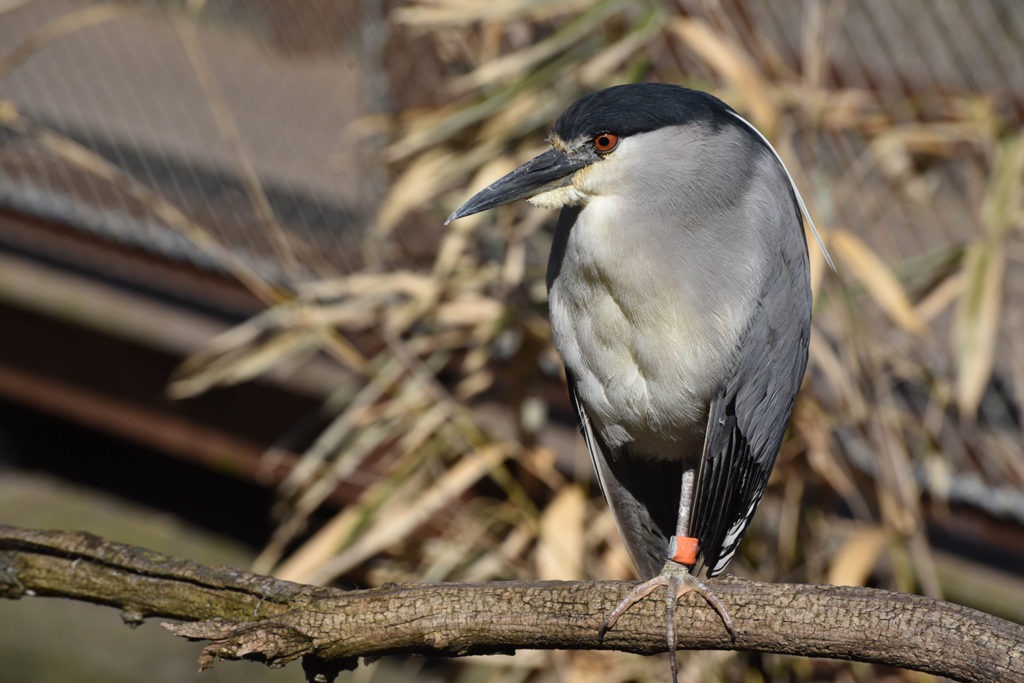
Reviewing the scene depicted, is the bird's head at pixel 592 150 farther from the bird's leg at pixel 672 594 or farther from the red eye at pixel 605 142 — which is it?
the bird's leg at pixel 672 594

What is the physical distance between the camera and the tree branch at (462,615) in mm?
1293

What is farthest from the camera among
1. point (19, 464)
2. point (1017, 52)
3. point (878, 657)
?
point (19, 464)

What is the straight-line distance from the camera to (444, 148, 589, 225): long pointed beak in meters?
1.61

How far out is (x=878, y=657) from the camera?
4.33 feet

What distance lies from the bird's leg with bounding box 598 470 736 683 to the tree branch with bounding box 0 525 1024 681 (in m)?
0.01

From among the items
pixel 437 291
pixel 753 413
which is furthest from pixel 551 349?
pixel 753 413

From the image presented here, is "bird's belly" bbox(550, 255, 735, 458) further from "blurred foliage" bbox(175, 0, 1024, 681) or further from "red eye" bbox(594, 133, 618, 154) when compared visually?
"blurred foliage" bbox(175, 0, 1024, 681)

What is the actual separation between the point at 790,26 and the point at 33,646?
127 inches

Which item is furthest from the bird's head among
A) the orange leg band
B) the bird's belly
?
the orange leg band

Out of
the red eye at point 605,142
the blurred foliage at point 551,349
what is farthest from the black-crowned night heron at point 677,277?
the blurred foliage at point 551,349

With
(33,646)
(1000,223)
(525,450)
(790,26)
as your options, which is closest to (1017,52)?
(790,26)

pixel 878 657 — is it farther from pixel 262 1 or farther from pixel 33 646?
pixel 33 646

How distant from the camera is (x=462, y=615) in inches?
55.0

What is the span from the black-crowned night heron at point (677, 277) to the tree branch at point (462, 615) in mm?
135
